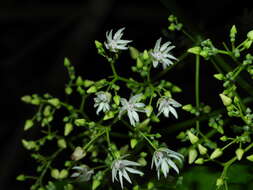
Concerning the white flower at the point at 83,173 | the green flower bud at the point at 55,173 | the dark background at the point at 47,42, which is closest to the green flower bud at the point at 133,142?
the white flower at the point at 83,173

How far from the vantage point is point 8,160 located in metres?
2.63

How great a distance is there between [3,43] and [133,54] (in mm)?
1678

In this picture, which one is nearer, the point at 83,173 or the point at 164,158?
the point at 164,158

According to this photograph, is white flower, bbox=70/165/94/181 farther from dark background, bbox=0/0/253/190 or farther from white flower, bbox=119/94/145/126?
dark background, bbox=0/0/253/190

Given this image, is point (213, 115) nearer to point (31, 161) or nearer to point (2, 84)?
point (31, 161)

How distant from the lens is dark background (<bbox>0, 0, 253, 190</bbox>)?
262cm

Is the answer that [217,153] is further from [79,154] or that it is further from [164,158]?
[79,154]

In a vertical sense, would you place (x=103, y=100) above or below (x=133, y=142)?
above

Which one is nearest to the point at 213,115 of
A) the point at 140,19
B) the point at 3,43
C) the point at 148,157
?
the point at 148,157

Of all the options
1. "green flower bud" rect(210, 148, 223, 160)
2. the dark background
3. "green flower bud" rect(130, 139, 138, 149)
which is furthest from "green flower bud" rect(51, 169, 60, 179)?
the dark background

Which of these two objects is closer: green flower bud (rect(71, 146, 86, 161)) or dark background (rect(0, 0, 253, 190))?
green flower bud (rect(71, 146, 86, 161))

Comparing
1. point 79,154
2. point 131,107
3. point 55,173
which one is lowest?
Answer: point 55,173

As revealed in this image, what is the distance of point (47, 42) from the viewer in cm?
304

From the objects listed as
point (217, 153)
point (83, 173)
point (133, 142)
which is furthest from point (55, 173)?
point (217, 153)
